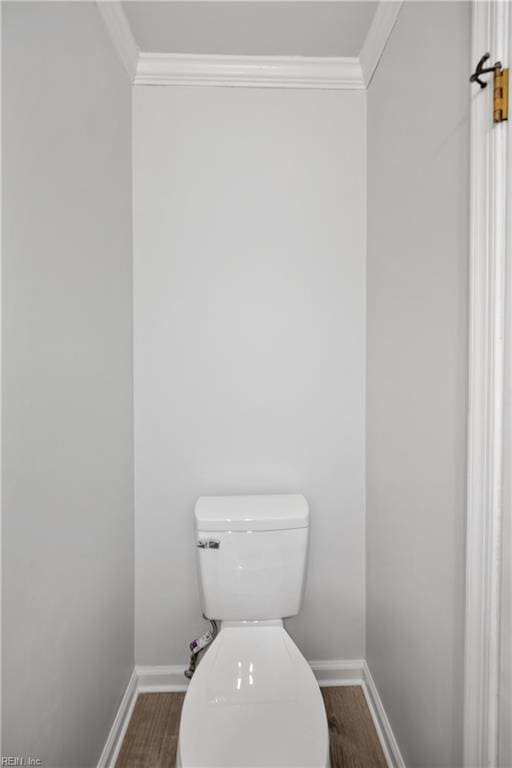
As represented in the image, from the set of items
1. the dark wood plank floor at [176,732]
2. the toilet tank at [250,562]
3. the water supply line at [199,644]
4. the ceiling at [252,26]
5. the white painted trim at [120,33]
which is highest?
the ceiling at [252,26]

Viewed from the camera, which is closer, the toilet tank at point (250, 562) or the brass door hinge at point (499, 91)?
the brass door hinge at point (499, 91)

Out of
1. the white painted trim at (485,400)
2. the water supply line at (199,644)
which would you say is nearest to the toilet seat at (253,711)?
the water supply line at (199,644)

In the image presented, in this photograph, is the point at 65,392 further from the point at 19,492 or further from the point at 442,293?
the point at 442,293

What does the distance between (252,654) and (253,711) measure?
0.20 metres

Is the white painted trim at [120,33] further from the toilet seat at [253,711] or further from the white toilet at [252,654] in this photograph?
the toilet seat at [253,711]

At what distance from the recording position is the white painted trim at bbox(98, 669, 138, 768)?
4.07 feet

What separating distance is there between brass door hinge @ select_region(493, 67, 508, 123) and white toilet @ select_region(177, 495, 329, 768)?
1148mm

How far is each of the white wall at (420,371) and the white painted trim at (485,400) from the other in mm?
75

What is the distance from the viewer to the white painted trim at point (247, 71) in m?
1.47

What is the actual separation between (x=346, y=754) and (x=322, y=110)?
221cm

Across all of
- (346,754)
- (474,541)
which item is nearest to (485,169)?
(474,541)

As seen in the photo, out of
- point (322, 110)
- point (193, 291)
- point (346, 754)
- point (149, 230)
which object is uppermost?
point (322, 110)

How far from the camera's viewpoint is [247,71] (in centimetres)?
148

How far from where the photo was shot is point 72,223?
3.36ft
